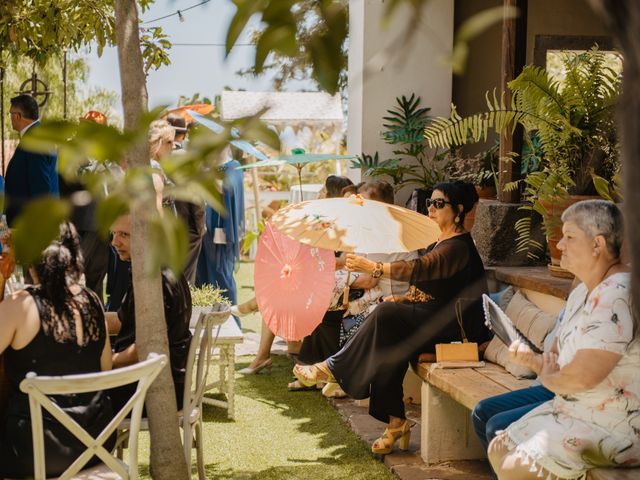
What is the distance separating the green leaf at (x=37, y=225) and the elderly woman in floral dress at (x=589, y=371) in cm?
282

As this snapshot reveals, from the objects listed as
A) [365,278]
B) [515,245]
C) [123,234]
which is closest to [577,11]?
[515,245]

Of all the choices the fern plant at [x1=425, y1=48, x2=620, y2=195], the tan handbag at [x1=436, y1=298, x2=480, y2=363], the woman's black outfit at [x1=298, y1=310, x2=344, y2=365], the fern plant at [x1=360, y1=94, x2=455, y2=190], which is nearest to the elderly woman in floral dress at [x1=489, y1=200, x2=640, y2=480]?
the tan handbag at [x1=436, y1=298, x2=480, y2=363]

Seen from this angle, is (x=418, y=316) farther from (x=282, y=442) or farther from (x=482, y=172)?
(x=482, y=172)

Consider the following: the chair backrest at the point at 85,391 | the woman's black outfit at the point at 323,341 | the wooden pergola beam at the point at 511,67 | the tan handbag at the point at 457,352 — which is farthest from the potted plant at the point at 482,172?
the chair backrest at the point at 85,391

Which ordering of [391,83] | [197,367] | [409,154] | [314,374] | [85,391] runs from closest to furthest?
1. [85,391]
2. [197,367]
3. [314,374]
4. [409,154]
5. [391,83]

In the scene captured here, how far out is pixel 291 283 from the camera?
20.0 ft

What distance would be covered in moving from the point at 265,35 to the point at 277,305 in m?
5.40

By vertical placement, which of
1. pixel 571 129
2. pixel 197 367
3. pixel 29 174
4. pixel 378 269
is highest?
pixel 571 129

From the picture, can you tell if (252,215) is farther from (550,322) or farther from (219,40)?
(219,40)

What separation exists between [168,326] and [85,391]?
1.37 meters

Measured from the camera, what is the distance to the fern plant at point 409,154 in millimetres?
8172

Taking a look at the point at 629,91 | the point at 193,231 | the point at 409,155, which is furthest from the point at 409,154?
the point at 629,91

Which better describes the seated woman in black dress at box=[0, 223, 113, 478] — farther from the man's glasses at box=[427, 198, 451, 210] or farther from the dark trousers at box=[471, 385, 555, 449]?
the man's glasses at box=[427, 198, 451, 210]

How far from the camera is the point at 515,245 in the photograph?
21.5ft
